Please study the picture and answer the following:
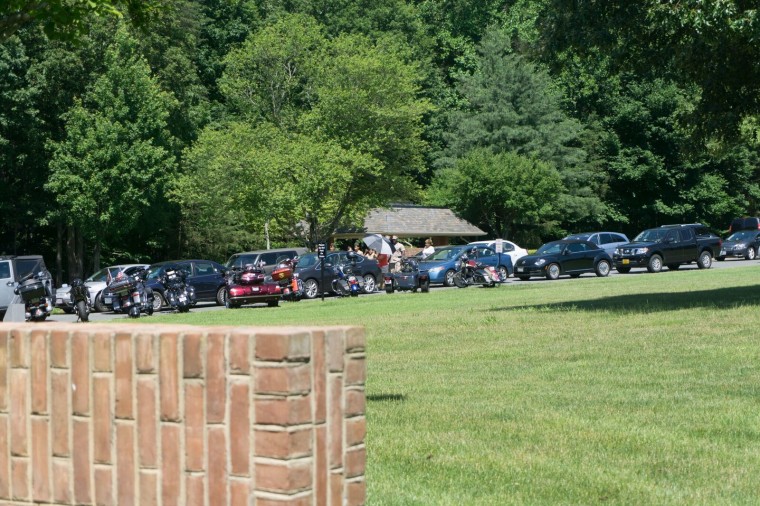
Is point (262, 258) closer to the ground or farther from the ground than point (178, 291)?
farther from the ground

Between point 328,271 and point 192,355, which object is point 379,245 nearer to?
point 328,271

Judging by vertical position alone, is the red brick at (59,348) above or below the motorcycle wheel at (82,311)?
above

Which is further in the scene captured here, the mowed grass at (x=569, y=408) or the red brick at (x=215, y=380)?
the mowed grass at (x=569, y=408)

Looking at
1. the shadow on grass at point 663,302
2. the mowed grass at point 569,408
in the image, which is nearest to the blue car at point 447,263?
the shadow on grass at point 663,302

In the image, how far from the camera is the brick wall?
3883 mm

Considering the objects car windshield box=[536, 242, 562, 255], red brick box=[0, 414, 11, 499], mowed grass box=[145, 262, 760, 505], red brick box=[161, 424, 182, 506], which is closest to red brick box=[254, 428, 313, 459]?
red brick box=[161, 424, 182, 506]

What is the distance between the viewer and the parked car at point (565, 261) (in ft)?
150

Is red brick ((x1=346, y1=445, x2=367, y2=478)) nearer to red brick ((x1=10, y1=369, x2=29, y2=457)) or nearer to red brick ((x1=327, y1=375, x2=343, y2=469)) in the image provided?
red brick ((x1=327, y1=375, x2=343, y2=469))

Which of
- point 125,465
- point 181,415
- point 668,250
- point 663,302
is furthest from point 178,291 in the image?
point 181,415

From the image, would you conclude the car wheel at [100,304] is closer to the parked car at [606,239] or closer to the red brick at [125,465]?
the parked car at [606,239]

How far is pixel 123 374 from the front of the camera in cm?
428

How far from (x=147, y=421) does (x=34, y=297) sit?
25478 millimetres

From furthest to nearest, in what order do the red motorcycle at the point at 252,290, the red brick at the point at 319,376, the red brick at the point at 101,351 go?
1. the red motorcycle at the point at 252,290
2. the red brick at the point at 101,351
3. the red brick at the point at 319,376

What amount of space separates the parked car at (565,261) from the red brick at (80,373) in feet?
137
